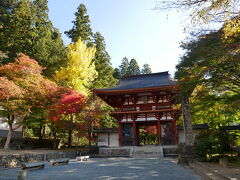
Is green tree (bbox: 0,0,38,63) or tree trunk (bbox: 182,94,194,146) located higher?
green tree (bbox: 0,0,38,63)

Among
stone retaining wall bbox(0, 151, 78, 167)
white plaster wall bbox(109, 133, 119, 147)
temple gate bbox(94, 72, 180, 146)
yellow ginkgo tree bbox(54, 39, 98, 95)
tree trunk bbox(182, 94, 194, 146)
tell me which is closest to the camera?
stone retaining wall bbox(0, 151, 78, 167)

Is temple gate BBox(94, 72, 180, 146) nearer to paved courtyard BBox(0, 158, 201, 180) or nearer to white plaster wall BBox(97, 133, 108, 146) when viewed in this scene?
white plaster wall BBox(97, 133, 108, 146)

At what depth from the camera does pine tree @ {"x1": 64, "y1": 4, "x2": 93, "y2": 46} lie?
2619 cm

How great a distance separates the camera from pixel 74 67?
1817 cm

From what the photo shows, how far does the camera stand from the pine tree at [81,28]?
85.9 feet

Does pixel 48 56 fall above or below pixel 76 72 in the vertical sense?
above

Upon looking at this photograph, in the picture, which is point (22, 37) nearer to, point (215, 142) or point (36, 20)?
point (36, 20)

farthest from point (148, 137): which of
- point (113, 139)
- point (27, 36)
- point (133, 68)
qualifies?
point (133, 68)

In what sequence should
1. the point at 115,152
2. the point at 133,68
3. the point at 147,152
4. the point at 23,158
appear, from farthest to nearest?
the point at 133,68 < the point at 115,152 < the point at 147,152 < the point at 23,158

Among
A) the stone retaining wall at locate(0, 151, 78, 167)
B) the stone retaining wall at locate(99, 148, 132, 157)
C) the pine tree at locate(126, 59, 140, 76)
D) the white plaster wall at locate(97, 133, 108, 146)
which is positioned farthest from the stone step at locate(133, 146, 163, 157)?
the pine tree at locate(126, 59, 140, 76)

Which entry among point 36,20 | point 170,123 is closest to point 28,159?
point 170,123

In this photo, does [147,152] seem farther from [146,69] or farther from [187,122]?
[146,69]

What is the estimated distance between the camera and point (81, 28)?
26609 millimetres

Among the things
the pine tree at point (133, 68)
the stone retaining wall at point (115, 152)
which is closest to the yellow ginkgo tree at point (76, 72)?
the stone retaining wall at point (115, 152)
